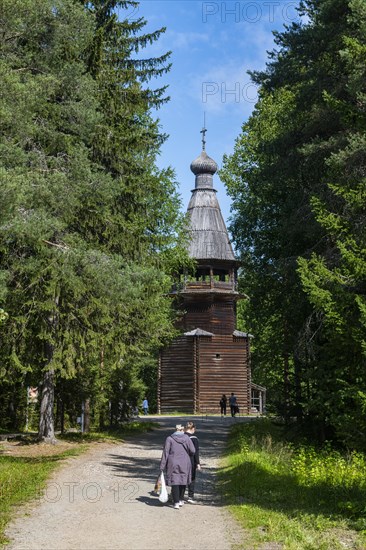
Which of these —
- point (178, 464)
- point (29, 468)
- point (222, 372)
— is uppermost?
point (222, 372)

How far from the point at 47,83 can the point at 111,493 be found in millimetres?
11296

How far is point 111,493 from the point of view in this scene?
41.3 ft

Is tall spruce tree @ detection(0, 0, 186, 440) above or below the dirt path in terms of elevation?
above

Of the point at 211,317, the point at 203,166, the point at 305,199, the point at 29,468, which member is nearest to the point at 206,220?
the point at 203,166

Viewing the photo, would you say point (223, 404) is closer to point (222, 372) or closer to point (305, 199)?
point (222, 372)

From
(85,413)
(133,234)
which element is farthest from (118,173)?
(85,413)

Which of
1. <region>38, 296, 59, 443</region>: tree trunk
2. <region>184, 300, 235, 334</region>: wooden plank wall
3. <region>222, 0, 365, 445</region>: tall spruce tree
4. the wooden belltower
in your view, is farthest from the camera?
<region>184, 300, 235, 334</region>: wooden plank wall

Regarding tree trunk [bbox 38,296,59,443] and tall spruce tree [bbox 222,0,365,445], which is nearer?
tall spruce tree [bbox 222,0,365,445]

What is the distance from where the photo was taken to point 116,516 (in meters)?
10.4

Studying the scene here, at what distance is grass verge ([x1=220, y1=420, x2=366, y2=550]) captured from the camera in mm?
8605

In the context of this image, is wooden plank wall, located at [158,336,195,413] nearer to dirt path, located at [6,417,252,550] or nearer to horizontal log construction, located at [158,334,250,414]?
horizontal log construction, located at [158,334,250,414]

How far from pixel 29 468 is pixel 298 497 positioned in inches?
268

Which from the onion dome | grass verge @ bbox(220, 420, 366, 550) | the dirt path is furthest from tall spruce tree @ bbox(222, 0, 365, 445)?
the onion dome

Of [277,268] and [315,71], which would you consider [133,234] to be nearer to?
[277,268]
